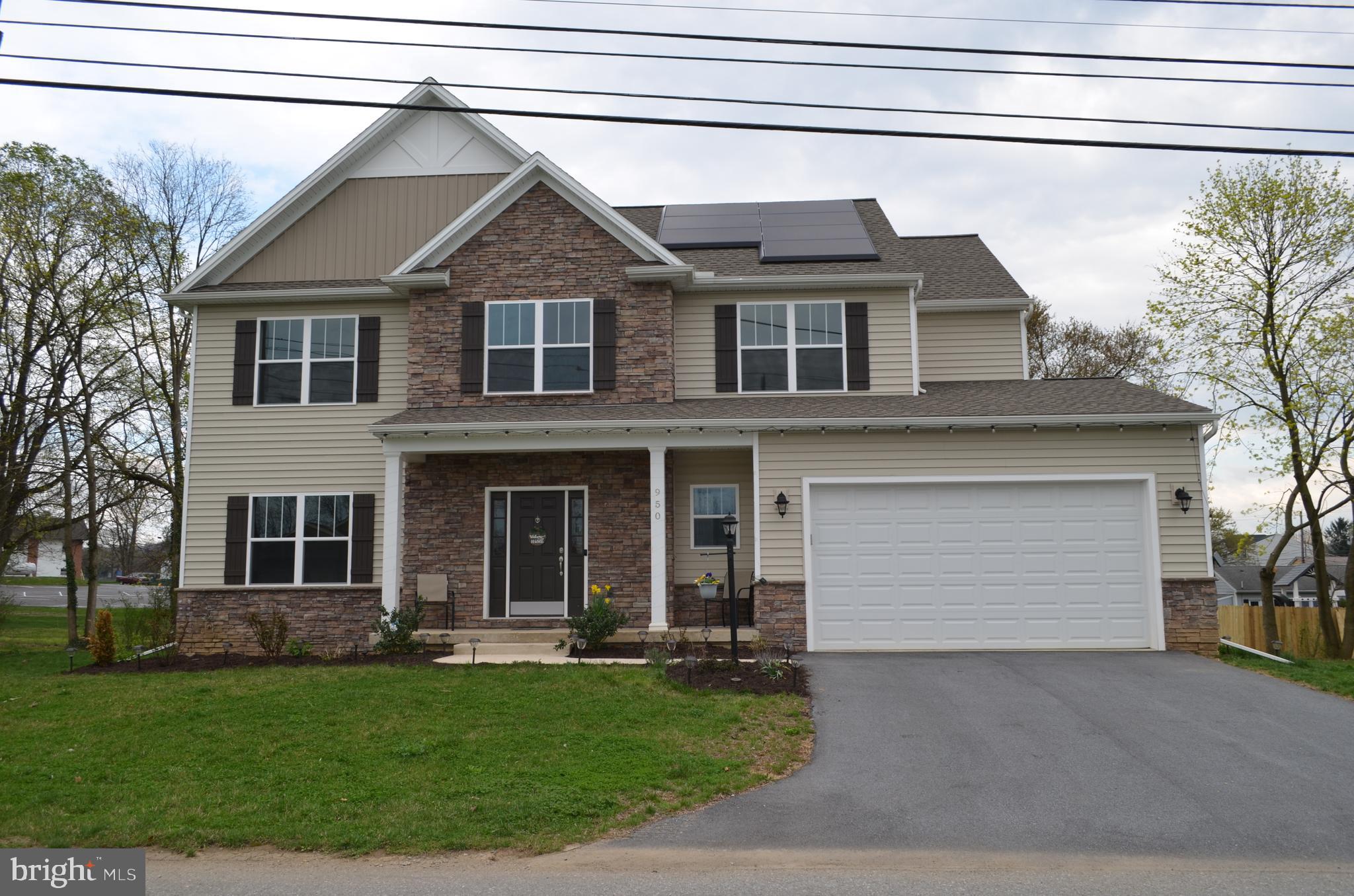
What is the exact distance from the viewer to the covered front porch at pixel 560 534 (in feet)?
46.3

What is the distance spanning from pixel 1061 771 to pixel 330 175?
1393cm

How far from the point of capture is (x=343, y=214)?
1580 centimetres

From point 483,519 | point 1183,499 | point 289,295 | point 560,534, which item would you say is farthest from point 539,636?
point 1183,499

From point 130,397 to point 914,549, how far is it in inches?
732

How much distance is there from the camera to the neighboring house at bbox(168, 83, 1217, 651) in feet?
42.1

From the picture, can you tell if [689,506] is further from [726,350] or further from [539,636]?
[539,636]

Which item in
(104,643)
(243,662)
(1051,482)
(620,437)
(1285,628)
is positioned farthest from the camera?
(1285,628)

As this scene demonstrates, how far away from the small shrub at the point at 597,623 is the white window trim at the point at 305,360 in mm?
5346

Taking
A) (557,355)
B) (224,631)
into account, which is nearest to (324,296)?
(557,355)

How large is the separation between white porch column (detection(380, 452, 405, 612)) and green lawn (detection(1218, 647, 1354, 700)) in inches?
435

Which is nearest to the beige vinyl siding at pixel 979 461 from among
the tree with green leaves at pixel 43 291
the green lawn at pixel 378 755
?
the green lawn at pixel 378 755

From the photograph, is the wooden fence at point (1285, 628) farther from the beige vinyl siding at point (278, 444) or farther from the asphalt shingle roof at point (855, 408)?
the beige vinyl siding at point (278, 444)

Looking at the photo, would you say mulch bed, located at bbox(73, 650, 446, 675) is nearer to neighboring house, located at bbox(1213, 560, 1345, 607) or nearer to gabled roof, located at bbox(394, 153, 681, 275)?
gabled roof, located at bbox(394, 153, 681, 275)

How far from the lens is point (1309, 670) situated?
11.6 m
